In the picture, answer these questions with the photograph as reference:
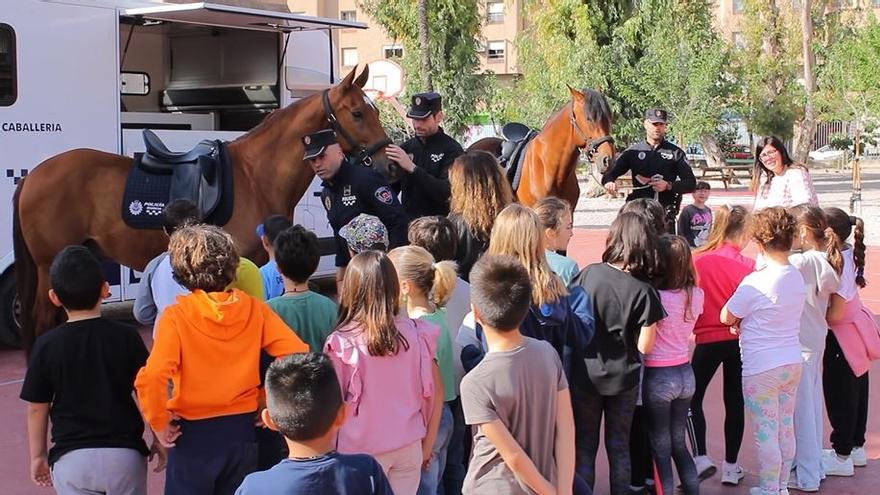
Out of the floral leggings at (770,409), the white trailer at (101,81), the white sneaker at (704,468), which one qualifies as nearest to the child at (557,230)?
the floral leggings at (770,409)

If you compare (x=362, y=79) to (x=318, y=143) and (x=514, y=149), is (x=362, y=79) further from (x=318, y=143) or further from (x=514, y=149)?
(x=514, y=149)

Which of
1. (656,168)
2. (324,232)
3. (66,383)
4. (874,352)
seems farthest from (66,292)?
(324,232)

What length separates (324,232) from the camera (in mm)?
11258

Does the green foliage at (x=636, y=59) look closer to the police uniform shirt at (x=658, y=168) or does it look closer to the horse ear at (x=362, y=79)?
the police uniform shirt at (x=658, y=168)

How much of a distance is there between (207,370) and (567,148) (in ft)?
18.9

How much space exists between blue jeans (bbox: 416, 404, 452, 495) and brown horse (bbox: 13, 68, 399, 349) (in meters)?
3.24

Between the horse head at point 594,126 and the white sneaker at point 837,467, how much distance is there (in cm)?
343

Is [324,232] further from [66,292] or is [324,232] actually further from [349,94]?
[66,292]

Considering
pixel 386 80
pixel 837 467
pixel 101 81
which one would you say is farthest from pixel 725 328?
pixel 386 80

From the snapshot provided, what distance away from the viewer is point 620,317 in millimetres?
4695

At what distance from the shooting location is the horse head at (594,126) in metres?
8.59

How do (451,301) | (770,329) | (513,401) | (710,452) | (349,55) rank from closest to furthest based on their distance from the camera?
(513,401)
(451,301)
(770,329)
(710,452)
(349,55)

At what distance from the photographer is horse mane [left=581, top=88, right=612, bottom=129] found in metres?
8.74

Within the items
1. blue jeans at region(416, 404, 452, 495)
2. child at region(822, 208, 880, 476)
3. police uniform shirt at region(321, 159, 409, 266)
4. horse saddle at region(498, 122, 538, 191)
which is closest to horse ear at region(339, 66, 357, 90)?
police uniform shirt at region(321, 159, 409, 266)
